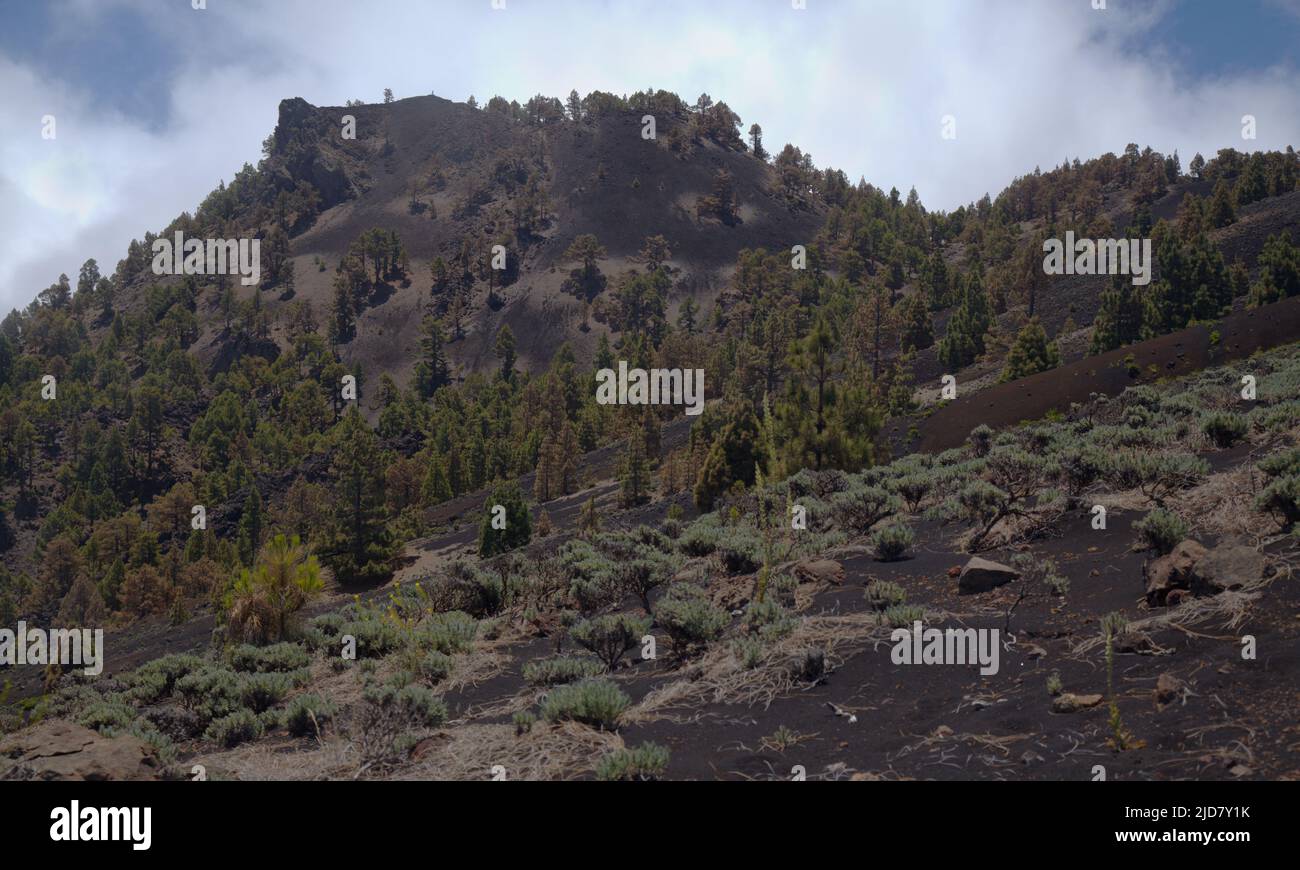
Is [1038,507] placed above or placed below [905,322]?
below

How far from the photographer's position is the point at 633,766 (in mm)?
5199

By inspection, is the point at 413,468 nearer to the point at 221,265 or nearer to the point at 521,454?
the point at 521,454

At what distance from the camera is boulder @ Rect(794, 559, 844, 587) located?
33.9ft

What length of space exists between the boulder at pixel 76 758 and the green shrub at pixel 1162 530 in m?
9.00

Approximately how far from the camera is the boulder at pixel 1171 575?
23.2ft

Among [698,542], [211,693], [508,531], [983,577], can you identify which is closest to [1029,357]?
[508,531]

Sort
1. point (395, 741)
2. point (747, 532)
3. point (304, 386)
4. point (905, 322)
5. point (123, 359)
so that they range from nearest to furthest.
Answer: point (395, 741) → point (747, 532) → point (905, 322) → point (304, 386) → point (123, 359)

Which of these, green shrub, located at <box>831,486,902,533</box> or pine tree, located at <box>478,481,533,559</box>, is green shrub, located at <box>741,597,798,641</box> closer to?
green shrub, located at <box>831,486,902,533</box>

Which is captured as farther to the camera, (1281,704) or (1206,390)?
(1206,390)

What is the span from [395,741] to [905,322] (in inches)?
3054

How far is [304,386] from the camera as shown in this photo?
128 m

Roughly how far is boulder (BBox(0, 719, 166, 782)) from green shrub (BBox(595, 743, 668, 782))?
3531 millimetres

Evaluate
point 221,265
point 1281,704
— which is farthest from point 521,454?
point 221,265
